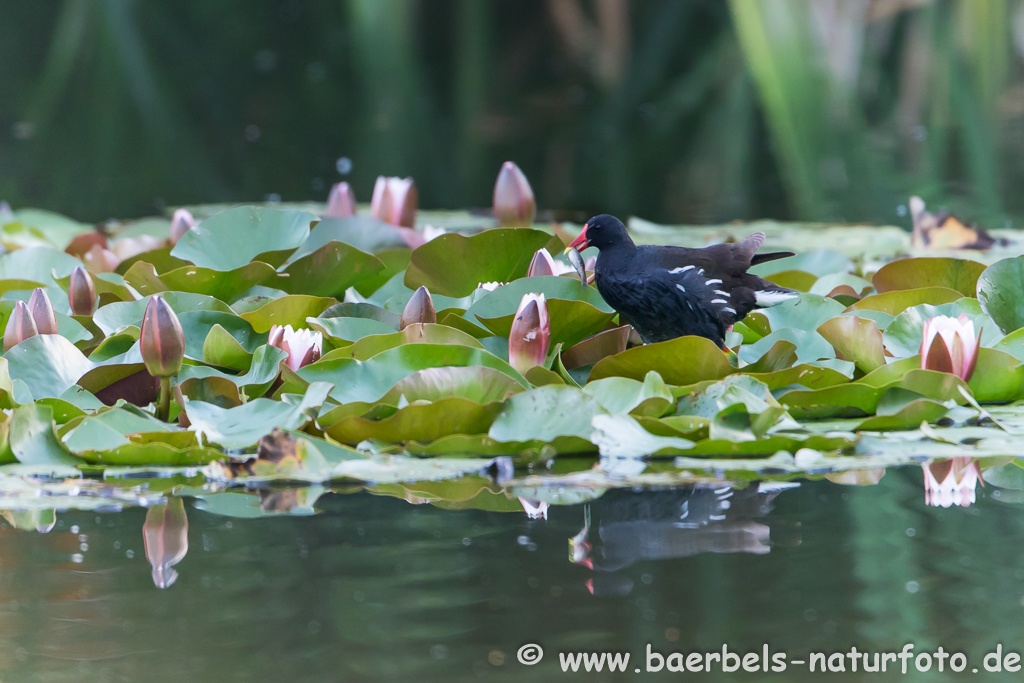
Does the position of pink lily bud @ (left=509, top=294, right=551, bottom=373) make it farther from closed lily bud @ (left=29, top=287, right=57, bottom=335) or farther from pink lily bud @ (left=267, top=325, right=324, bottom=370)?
closed lily bud @ (left=29, top=287, right=57, bottom=335)

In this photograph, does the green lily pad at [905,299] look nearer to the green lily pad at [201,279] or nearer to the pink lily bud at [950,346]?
the pink lily bud at [950,346]

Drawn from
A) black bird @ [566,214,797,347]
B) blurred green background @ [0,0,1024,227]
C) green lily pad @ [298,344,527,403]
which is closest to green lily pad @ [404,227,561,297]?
black bird @ [566,214,797,347]

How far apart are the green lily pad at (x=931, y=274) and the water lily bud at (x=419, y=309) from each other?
122 centimetres

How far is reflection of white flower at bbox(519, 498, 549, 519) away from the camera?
1.77 meters

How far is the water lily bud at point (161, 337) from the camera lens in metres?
2.00

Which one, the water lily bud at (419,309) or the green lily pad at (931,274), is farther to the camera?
the green lily pad at (931,274)

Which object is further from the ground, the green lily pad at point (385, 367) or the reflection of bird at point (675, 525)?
the green lily pad at point (385, 367)

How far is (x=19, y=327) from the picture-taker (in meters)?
2.27

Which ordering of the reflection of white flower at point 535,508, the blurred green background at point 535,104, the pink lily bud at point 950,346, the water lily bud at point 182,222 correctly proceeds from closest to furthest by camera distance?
the reflection of white flower at point 535,508 < the pink lily bud at point 950,346 < the water lily bud at point 182,222 < the blurred green background at point 535,104

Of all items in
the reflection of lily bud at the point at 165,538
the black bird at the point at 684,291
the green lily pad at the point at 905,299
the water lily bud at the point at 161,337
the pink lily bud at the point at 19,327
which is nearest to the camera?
the reflection of lily bud at the point at 165,538

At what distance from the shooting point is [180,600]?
1.49 meters

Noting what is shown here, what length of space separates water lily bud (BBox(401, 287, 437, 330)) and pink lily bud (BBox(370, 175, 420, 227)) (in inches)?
50.1
